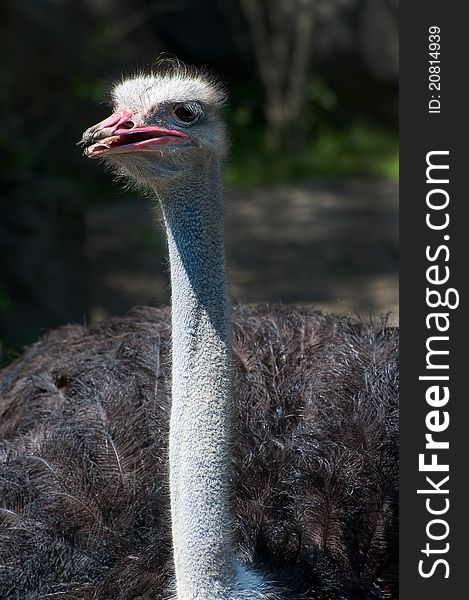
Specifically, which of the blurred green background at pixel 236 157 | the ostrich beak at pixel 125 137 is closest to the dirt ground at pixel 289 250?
the blurred green background at pixel 236 157

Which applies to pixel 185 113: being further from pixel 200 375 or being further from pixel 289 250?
pixel 289 250

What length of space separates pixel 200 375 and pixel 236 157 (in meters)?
8.76

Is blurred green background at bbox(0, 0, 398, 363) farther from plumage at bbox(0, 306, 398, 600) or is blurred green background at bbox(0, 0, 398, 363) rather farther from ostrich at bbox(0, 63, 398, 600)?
plumage at bbox(0, 306, 398, 600)

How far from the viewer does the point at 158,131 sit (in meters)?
2.22

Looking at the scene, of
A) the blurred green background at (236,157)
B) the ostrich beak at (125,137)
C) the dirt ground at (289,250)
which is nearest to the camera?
the ostrich beak at (125,137)

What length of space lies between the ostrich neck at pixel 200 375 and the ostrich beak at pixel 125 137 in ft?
0.35

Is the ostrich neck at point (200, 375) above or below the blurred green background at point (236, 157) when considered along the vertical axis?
below

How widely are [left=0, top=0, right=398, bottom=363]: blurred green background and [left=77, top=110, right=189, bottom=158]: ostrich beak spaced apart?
279mm

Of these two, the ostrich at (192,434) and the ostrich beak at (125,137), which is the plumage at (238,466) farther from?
the ostrich beak at (125,137)

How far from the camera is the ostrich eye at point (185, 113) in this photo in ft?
7.46

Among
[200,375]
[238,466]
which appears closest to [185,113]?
[200,375]

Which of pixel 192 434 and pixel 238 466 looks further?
pixel 238 466

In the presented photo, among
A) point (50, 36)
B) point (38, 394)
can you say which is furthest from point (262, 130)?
point (38, 394)

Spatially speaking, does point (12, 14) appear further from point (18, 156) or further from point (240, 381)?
point (240, 381)
